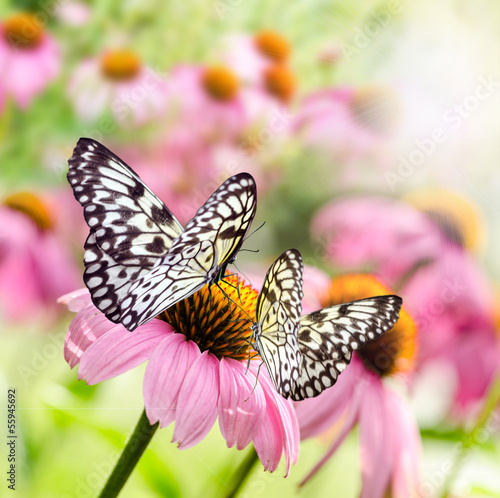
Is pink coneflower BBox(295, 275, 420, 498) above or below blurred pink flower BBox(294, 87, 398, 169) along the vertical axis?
below

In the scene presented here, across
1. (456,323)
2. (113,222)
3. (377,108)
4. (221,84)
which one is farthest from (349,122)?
(113,222)

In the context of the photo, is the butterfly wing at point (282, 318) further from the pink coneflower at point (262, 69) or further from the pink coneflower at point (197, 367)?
the pink coneflower at point (262, 69)

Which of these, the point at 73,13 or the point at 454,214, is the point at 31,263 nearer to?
the point at 73,13

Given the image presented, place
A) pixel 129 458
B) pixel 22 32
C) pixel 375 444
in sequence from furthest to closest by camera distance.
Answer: pixel 22 32, pixel 375 444, pixel 129 458

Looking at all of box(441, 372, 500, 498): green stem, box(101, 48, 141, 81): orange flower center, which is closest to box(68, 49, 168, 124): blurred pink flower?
box(101, 48, 141, 81): orange flower center

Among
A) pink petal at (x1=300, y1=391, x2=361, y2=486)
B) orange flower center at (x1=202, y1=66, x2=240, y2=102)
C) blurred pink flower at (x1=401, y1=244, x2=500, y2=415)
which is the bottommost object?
pink petal at (x1=300, y1=391, x2=361, y2=486)

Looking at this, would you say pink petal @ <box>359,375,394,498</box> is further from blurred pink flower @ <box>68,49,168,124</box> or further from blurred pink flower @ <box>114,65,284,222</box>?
blurred pink flower @ <box>68,49,168,124</box>
